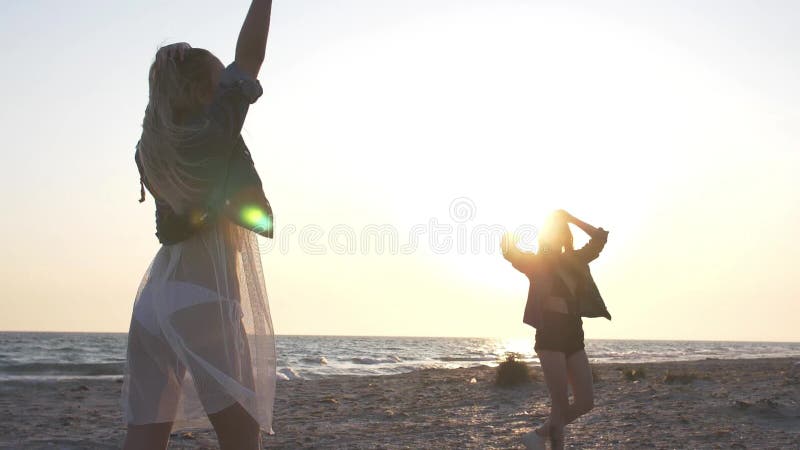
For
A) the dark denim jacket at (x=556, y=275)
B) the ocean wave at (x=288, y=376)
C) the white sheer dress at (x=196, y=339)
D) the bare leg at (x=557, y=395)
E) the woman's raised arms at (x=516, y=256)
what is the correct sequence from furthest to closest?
the ocean wave at (x=288, y=376) < the woman's raised arms at (x=516, y=256) < the dark denim jacket at (x=556, y=275) < the bare leg at (x=557, y=395) < the white sheer dress at (x=196, y=339)

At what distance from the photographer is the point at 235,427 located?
2334 mm

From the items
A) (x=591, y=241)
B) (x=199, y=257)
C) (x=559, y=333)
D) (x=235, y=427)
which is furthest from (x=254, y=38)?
(x=591, y=241)

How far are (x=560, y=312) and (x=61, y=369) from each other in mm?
25069

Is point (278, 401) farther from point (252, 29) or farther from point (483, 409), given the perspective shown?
point (252, 29)

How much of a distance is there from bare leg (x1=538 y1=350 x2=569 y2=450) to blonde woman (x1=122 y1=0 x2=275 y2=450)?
409 centimetres

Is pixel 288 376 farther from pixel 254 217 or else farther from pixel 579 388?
pixel 254 217

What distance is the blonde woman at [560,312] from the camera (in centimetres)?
617

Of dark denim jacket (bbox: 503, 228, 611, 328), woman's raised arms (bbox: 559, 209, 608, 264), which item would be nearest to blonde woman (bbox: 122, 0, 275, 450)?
dark denim jacket (bbox: 503, 228, 611, 328)

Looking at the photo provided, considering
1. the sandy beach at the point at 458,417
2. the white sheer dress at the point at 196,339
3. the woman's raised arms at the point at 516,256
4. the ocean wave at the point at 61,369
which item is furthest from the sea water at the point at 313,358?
the white sheer dress at the point at 196,339

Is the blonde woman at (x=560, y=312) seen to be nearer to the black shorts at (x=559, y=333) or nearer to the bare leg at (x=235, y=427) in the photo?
the black shorts at (x=559, y=333)

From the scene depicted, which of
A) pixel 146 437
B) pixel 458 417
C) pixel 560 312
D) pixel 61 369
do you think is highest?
pixel 560 312

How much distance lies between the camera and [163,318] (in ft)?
7.51

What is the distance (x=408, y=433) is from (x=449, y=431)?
18.4 inches

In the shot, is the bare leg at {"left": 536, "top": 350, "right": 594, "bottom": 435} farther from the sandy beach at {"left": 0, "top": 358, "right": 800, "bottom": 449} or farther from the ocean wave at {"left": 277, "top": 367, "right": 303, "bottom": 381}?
the ocean wave at {"left": 277, "top": 367, "right": 303, "bottom": 381}
